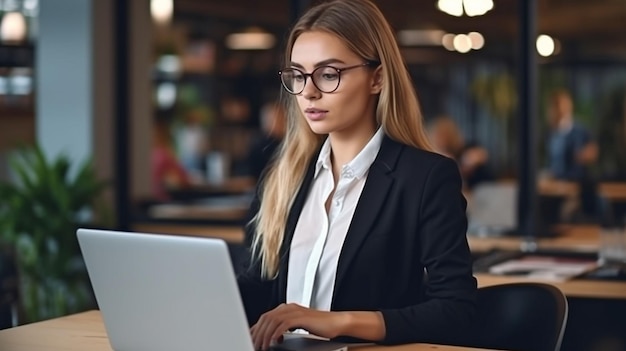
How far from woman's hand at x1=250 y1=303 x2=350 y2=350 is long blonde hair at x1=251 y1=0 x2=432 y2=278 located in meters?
0.45

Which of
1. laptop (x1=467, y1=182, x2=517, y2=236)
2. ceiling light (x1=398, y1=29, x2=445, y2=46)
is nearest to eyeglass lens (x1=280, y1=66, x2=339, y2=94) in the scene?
laptop (x1=467, y1=182, x2=517, y2=236)

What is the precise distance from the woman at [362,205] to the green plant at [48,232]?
3.47 m

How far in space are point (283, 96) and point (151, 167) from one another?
4531mm

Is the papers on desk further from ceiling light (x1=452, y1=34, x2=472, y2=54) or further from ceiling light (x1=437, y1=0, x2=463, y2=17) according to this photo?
ceiling light (x1=452, y1=34, x2=472, y2=54)

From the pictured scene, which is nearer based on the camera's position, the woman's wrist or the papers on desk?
the woman's wrist

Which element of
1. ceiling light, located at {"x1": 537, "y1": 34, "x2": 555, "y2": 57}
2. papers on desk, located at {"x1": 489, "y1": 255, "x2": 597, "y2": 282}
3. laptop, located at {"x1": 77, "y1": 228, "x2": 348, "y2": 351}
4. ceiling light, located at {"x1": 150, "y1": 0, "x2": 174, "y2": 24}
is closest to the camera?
laptop, located at {"x1": 77, "y1": 228, "x2": 348, "y2": 351}

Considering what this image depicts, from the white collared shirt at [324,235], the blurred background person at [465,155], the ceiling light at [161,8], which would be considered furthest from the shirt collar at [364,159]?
the blurred background person at [465,155]

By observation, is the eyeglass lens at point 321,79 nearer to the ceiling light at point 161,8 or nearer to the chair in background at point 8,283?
the chair in background at point 8,283

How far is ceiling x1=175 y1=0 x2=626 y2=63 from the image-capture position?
10.7m

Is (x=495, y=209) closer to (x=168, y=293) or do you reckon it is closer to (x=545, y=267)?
(x=545, y=267)

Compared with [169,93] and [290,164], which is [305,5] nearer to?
[290,164]

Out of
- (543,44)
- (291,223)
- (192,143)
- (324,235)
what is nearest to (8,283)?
(291,223)

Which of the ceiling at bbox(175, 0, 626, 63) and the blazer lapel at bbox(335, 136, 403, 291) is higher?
the ceiling at bbox(175, 0, 626, 63)

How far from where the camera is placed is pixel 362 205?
8.52 feet
